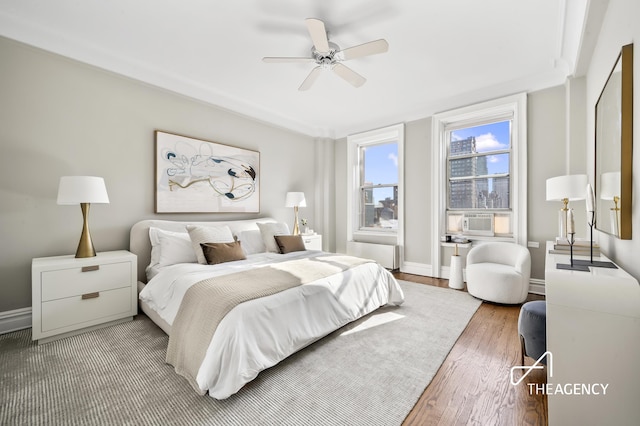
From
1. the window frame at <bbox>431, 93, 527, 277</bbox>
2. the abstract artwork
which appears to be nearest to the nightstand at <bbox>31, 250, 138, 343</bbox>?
the abstract artwork

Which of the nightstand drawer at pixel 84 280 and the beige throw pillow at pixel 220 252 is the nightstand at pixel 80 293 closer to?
the nightstand drawer at pixel 84 280

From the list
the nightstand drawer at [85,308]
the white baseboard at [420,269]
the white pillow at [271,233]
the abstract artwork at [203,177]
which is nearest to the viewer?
the nightstand drawer at [85,308]

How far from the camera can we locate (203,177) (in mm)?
A: 3748

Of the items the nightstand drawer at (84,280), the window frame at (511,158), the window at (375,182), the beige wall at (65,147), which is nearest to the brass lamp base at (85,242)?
the nightstand drawer at (84,280)

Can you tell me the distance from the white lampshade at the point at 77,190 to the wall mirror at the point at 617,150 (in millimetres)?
3906

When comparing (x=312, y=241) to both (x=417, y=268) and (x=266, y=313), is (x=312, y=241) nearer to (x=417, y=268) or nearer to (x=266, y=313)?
(x=417, y=268)

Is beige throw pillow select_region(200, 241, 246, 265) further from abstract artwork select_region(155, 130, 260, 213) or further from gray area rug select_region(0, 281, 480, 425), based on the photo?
abstract artwork select_region(155, 130, 260, 213)

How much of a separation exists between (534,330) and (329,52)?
2749 mm

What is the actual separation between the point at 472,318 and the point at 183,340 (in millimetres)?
2705

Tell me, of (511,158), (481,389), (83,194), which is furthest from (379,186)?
(83,194)

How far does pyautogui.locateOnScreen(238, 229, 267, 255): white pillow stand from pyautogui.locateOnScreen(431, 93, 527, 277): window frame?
2.70 meters

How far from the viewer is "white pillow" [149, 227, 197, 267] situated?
2.87 m

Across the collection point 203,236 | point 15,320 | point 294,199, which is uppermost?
point 294,199

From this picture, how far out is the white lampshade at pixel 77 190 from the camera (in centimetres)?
241
